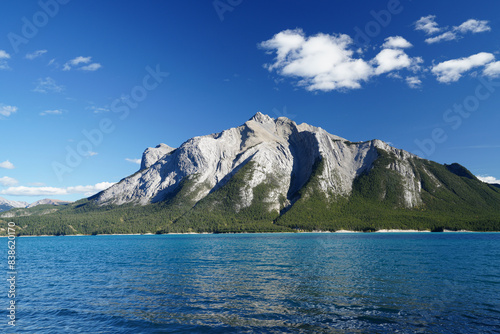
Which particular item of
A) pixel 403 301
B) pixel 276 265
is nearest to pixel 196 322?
pixel 403 301

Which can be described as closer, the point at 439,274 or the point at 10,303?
the point at 10,303

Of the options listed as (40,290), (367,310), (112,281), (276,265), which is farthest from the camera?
(276,265)

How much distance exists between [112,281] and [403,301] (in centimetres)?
4290

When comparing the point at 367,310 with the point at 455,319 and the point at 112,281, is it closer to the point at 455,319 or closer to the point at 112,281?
the point at 455,319

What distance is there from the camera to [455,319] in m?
28.1

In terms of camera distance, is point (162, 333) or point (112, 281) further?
point (112, 281)

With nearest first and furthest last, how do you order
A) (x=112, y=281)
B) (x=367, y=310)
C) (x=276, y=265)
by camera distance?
(x=367, y=310)
(x=112, y=281)
(x=276, y=265)

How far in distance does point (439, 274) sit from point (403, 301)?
22832mm

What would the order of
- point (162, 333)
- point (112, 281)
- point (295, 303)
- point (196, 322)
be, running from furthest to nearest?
point (112, 281) < point (295, 303) < point (196, 322) < point (162, 333)

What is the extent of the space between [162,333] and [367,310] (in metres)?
20.6

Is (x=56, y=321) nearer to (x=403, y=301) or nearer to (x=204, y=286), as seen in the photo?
(x=204, y=286)

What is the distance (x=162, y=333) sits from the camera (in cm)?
2558

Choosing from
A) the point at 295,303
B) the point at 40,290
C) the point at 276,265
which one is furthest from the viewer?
the point at 276,265

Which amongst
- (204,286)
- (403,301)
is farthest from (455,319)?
(204,286)
